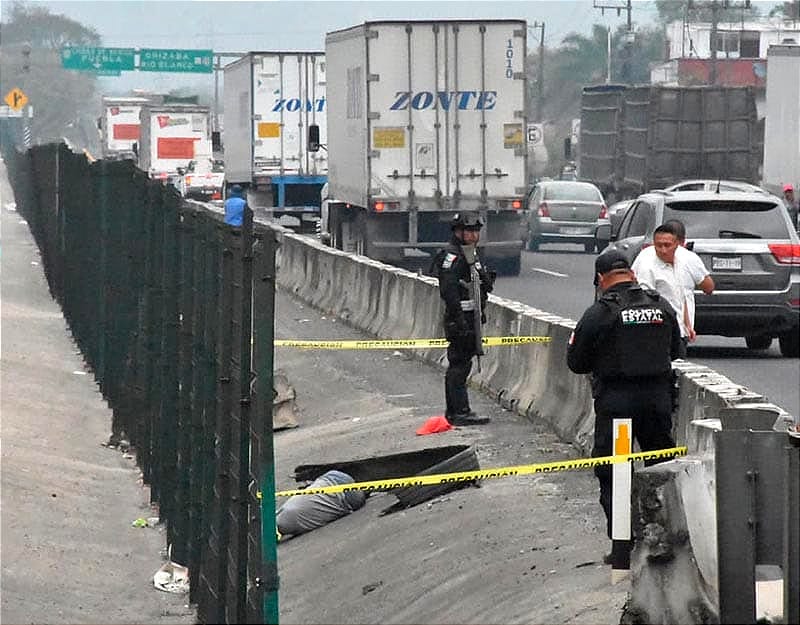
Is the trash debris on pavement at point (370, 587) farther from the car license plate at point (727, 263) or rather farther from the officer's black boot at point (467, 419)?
the car license plate at point (727, 263)

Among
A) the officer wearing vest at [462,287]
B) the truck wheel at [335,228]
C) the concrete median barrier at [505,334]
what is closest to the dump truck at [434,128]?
the truck wheel at [335,228]

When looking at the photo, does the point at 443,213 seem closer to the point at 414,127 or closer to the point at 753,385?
the point at 414,127

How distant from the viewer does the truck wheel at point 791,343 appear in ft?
71.5

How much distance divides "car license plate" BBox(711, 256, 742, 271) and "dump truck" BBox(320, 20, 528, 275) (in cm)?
1164

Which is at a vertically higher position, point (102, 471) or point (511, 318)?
point (511, 318)

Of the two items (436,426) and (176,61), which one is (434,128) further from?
(176,61)

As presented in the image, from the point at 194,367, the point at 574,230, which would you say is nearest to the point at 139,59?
the point at 574,230

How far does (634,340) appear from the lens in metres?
9.45

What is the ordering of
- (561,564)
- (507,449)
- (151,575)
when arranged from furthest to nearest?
1. (507,449)
2. (151,575)
3. (561,564)

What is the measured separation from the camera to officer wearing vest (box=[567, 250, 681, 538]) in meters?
9.44

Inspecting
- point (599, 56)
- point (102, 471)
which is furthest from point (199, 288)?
point (599, 56)

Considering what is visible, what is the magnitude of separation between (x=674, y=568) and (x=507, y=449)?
6.52 meters

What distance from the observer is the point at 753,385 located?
19125 millimetres

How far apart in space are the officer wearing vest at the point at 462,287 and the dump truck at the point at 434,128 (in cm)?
1806
